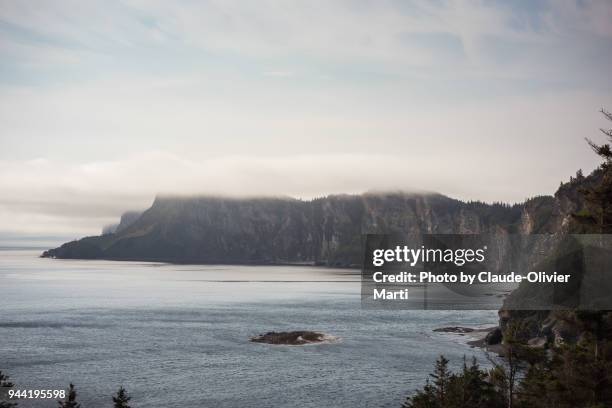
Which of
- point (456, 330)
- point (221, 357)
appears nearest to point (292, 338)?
point (221, 357)

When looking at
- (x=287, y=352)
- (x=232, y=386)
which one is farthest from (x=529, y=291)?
(x=232, y=386)

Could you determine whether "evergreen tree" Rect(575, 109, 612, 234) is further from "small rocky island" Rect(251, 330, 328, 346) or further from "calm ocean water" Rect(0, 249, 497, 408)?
"small rocky island" Rect(251, 330, 328, 346)

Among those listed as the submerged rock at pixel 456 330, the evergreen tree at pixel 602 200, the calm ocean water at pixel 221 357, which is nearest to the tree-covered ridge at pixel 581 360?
the evergreen tree at pixel 602 200

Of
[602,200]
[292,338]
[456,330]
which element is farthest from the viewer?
[456,330]

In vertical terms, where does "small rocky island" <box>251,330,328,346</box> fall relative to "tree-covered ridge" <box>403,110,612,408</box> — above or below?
below

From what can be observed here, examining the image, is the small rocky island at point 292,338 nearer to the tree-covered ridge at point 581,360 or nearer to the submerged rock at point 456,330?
the submerged rock at point 456,330

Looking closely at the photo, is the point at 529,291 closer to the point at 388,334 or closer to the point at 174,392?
the point at 388,334

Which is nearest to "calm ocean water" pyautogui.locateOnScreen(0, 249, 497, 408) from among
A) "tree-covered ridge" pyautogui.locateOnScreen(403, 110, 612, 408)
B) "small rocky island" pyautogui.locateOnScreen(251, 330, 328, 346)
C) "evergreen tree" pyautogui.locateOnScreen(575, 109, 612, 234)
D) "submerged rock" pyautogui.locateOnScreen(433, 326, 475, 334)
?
A: "small rocky island" pyautogui.locateOnScreen(251, 330, 328, 346)

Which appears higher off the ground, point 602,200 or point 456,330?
point 602,200

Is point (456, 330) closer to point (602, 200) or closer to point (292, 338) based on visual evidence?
point (292, 338)

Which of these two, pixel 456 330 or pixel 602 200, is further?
pixel 456 330
